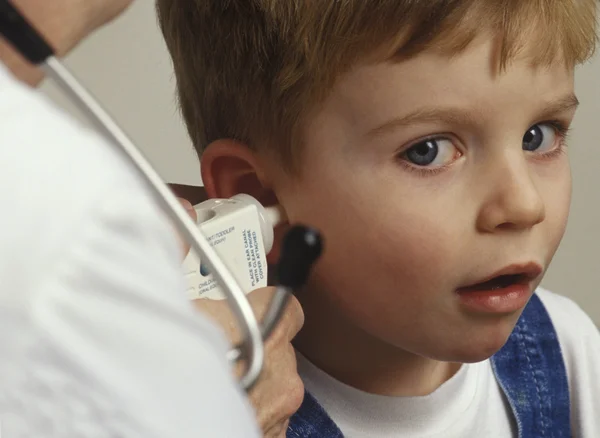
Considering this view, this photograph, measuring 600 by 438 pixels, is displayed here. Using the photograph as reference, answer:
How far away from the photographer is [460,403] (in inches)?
A: 30.2

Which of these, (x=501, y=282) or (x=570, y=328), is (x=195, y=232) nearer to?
(x=501, y=282)

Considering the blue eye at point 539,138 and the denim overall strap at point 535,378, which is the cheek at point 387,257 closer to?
the blue eye at point 539,138

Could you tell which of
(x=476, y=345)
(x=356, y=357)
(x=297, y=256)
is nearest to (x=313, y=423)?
(x=356, y=357)

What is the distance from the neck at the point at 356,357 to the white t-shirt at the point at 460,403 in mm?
11

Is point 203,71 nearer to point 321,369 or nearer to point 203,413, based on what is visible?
point 321,369

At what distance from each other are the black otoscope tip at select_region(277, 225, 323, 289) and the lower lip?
0.28 metres

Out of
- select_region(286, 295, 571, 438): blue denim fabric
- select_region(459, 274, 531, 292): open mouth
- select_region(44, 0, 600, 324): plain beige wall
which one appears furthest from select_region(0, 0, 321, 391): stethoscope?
select_region(44, 0, 600, 324): plain beige wall

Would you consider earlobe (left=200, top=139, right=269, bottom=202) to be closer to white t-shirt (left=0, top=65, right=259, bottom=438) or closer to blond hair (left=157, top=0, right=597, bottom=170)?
Answer: blond hair (left=157, top=0, right=597, bottom=170)

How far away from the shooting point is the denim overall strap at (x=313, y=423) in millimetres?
722

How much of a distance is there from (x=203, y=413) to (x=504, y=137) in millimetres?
405

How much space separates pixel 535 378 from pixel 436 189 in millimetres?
310

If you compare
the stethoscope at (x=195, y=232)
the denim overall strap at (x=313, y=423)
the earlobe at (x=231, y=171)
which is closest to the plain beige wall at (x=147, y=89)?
the earlobe at (x=231, y=171)

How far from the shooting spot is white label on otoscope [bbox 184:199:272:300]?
56 centimetres

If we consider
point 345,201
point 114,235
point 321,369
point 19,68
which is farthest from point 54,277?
point 321,369
